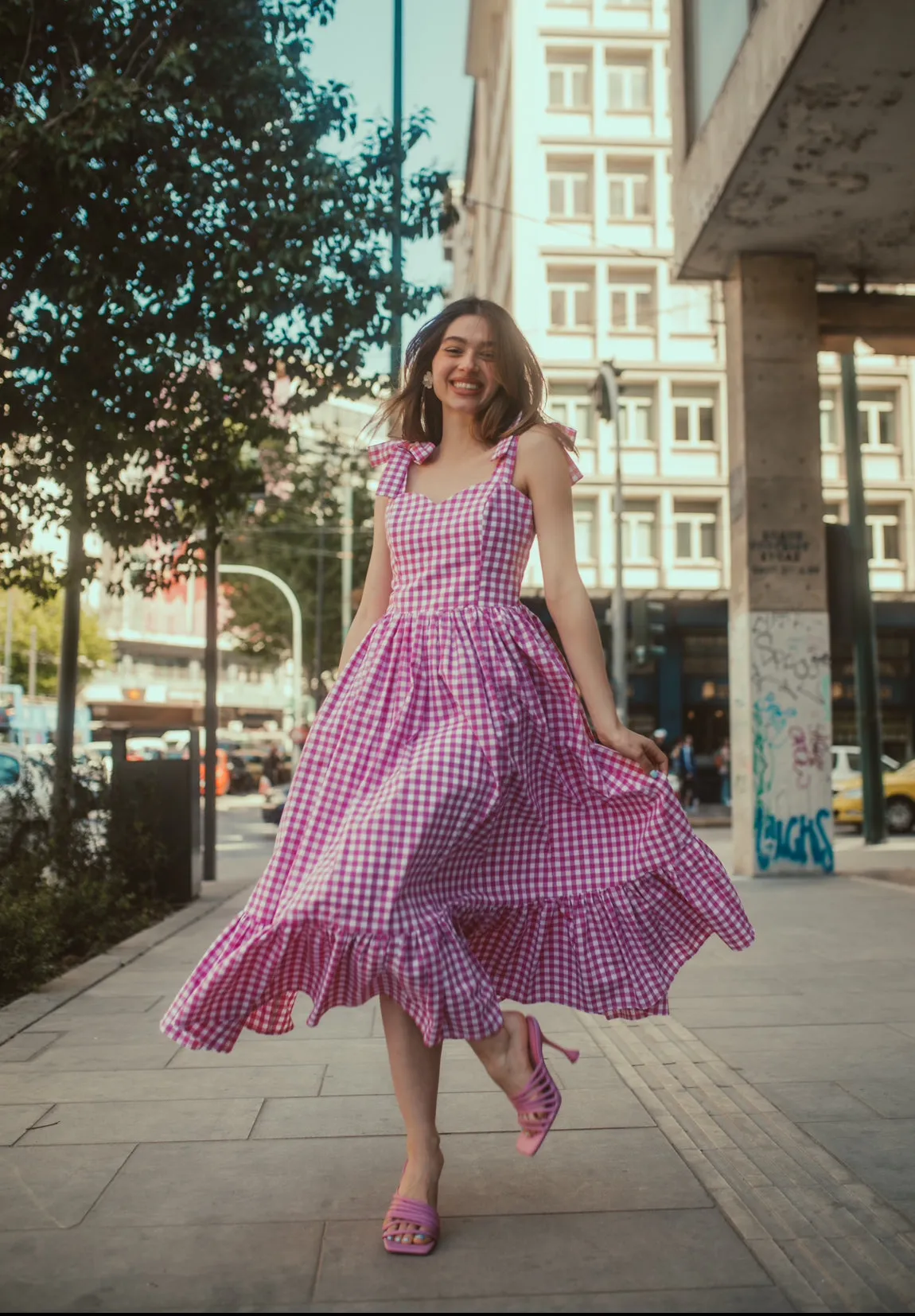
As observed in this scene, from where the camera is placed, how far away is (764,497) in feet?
43.2

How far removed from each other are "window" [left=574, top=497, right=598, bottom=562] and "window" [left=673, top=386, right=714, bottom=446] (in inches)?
116

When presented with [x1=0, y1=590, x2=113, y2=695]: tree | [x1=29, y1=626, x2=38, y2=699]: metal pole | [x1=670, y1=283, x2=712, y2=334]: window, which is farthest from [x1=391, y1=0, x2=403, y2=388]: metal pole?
[x1=0, y1=590, x2=113, y2=695]: tree

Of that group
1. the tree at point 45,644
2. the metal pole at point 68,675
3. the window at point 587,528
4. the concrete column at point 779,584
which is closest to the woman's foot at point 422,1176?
the metal pole at point 68,675

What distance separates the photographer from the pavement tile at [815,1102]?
13.0ft

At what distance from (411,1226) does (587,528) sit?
35.4m

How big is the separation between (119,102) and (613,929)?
7.03 meters

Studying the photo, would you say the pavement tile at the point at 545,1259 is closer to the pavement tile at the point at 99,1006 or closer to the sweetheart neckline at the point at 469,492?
the sweetheart neckline at the point at 469,492

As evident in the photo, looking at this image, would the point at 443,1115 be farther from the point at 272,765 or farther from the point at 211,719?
the point at 272,765

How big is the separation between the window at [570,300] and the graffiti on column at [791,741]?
2666 centimetres

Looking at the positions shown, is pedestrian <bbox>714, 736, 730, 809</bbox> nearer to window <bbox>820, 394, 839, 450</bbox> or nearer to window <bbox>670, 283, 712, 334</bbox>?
window <bbox>820, 394, 839, 450</bbox>

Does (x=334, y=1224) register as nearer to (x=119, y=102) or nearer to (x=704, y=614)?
(x=119, y=102)

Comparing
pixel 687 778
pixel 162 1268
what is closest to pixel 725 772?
pixel 687 778

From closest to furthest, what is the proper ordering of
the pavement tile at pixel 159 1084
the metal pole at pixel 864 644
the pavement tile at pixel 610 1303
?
1. the pavement tile at pixel 610 1303
2. the pavement tile at pixel 159 1084
3. the metal pole at pixel 864 644

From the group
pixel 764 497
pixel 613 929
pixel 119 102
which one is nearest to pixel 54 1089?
pixel 613 929
